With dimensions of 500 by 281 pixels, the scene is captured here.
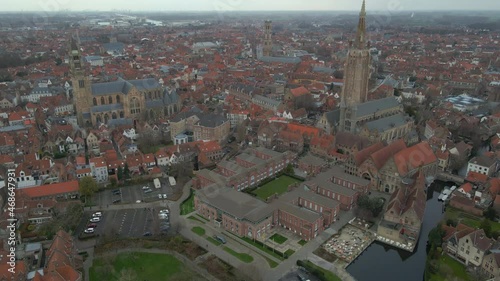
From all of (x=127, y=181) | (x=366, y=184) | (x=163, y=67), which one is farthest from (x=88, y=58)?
(x=366, y=184)

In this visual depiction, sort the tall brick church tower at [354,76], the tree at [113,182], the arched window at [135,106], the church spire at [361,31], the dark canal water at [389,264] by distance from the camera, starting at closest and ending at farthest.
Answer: the dark canal water at [389,264]
the tree at [113,182]
the church spire at [361,31]
the tall brick church tower at [354,76]
the arched window at [135,106]

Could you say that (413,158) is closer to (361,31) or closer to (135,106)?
(361,31)

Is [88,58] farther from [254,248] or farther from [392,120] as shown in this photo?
[254,248]

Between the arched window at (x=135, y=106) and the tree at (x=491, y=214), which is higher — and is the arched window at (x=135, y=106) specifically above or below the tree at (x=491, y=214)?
above

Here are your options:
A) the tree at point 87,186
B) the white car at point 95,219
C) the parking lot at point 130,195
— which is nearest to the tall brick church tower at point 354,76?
the parking lot at point 130,195

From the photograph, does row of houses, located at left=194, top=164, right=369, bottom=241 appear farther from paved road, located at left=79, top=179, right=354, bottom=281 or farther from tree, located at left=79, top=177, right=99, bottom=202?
tree, located at left=79, top=177, right=99, bottom=202

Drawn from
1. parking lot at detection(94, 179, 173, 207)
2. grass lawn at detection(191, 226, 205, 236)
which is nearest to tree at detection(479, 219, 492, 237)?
grass lawn at detection(191, 226, 205, 236)

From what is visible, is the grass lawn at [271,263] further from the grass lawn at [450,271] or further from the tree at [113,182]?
the tree at [113,182]
